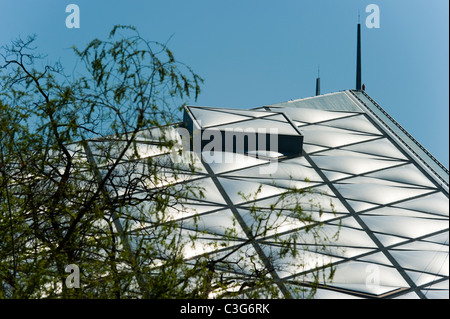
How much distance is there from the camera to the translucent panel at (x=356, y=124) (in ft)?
91.5

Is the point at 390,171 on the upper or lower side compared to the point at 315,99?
lower

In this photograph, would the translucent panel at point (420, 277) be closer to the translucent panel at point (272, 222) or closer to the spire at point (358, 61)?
the translucent panel at point (272, 222)

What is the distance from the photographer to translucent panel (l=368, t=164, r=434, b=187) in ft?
79.3

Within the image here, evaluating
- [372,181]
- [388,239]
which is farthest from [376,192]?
[388,239]

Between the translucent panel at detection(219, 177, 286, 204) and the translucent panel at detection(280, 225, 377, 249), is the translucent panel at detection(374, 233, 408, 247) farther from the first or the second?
the translucent panel at detection(219, 177, 286, 204)

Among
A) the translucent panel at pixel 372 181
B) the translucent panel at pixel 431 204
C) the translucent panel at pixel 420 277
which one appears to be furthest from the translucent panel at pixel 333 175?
the translucent panel at pixel 420 277

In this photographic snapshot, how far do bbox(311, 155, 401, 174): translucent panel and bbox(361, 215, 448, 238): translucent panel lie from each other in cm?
324

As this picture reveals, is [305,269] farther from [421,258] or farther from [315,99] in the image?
[315,99]

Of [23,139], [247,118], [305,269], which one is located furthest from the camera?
[247,118]

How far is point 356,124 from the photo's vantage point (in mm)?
28297

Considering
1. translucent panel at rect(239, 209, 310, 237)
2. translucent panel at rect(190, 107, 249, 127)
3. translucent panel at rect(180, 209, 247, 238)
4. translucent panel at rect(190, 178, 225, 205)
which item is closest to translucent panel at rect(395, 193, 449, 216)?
translucent panel at rect(239, 209, 310, 237)
